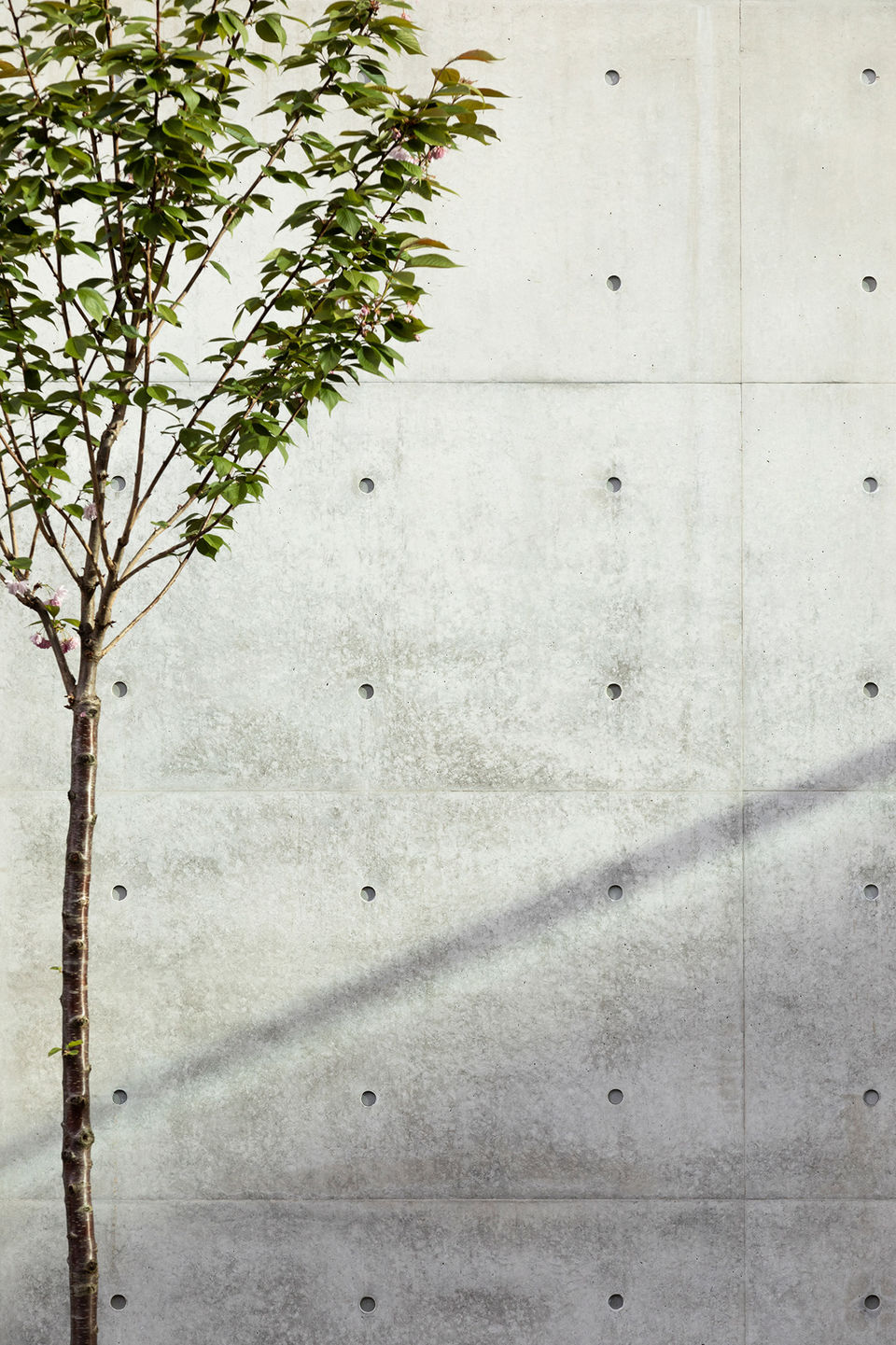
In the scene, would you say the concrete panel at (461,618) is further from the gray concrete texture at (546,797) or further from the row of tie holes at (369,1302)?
the row of tie holes at (369,1302)

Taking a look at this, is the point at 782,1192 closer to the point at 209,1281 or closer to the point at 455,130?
the point at 209,1281

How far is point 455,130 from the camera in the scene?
6.59 ft

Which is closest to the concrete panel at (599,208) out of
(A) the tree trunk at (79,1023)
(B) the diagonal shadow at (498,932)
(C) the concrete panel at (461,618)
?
(C) the concrete panel at (461,618)

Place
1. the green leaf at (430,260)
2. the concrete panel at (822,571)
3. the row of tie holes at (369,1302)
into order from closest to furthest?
the green leaf at (430,260)
the row of tie holes at (369,1302)
the concrete panel at (822,571)

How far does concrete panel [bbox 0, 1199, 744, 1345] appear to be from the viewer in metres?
4.16

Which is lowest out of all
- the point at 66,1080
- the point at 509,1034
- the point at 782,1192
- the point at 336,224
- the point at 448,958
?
the point at 782,1192

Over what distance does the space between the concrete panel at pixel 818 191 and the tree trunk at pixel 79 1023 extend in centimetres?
290

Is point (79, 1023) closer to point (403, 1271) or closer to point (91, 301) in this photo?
point (91, 301)

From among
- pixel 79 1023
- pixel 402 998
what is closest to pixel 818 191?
pixel 402 998

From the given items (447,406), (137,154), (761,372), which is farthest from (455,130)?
(761,372)

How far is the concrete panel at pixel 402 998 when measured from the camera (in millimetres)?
4176

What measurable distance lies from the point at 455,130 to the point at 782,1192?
12.0 feet

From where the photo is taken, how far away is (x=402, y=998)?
4.19 meters

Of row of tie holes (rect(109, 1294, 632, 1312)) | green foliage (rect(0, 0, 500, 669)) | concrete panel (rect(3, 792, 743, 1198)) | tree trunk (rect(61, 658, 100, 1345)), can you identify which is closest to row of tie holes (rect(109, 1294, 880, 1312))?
row of tie holes (rect(109, 1294, 632, 1312))
